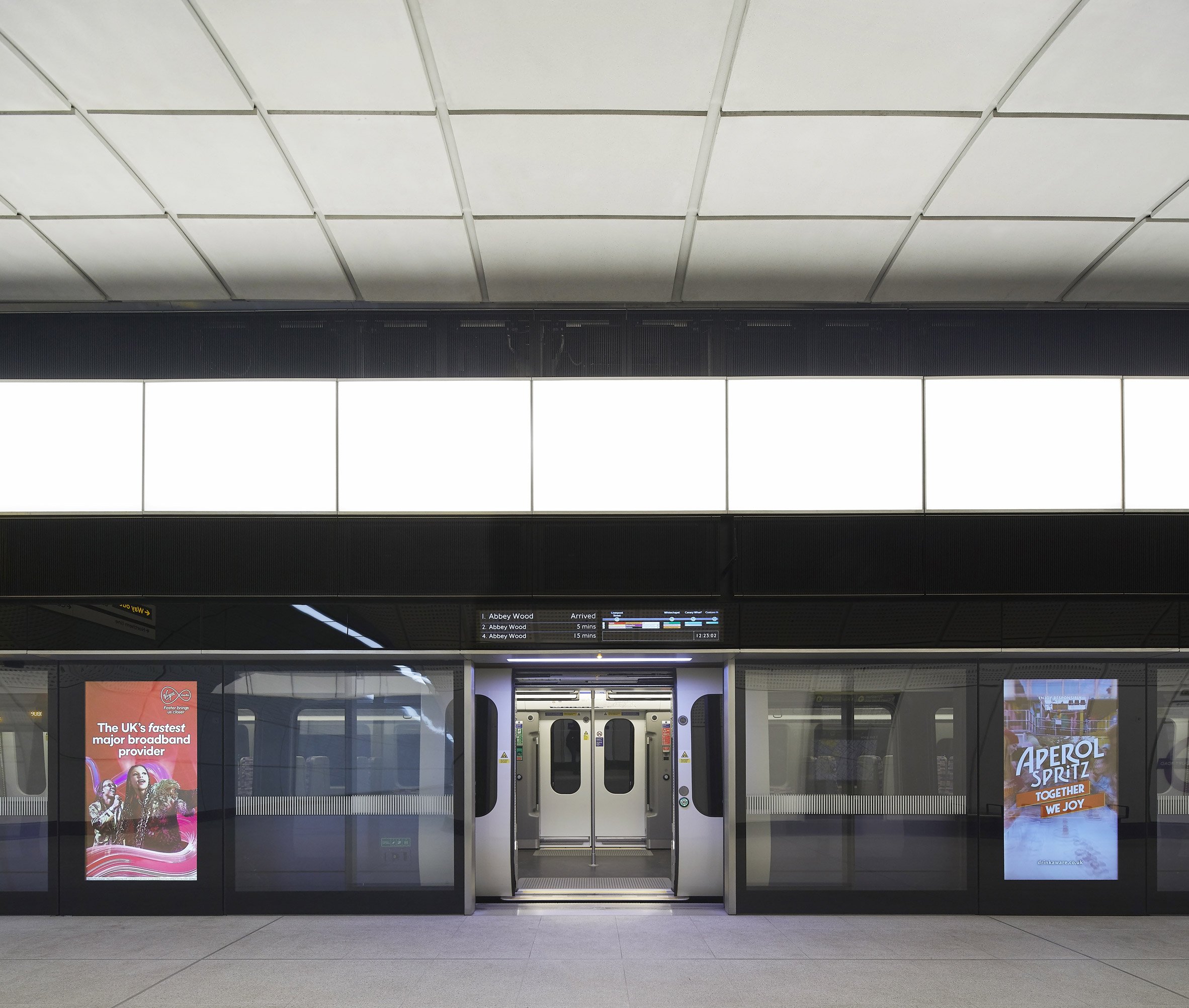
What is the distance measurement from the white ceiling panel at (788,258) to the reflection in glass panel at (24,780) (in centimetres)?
677

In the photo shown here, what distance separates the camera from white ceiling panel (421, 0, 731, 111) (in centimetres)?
478

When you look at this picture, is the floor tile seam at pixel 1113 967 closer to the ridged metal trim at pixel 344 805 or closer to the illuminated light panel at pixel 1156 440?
the illuminated light panel at pixel 1156 440

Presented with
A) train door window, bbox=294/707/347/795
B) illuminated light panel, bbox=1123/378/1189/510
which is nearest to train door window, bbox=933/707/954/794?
illuminated light panel, bbox=1123/378/1189/510

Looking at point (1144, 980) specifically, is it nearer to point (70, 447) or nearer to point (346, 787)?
point (346, 787)

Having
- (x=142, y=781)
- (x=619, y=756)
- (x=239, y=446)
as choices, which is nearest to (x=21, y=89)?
(x=239, y=446)

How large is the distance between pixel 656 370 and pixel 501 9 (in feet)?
12.6

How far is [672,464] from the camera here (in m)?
8.11

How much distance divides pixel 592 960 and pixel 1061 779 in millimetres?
4344

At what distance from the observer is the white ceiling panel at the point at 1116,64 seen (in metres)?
4.75

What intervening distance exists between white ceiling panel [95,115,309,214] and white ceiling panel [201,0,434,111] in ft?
1.65

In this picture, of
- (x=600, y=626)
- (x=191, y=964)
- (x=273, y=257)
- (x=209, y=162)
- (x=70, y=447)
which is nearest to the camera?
(x=209, y=162)

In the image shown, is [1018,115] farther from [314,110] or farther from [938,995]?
[938,995]

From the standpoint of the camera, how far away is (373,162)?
20.4 feet

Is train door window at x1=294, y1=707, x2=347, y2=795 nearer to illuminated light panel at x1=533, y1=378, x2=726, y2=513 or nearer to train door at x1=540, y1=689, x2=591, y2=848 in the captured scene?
illuminated light panel at x1=533, y1=378, x2=726, y2=513
